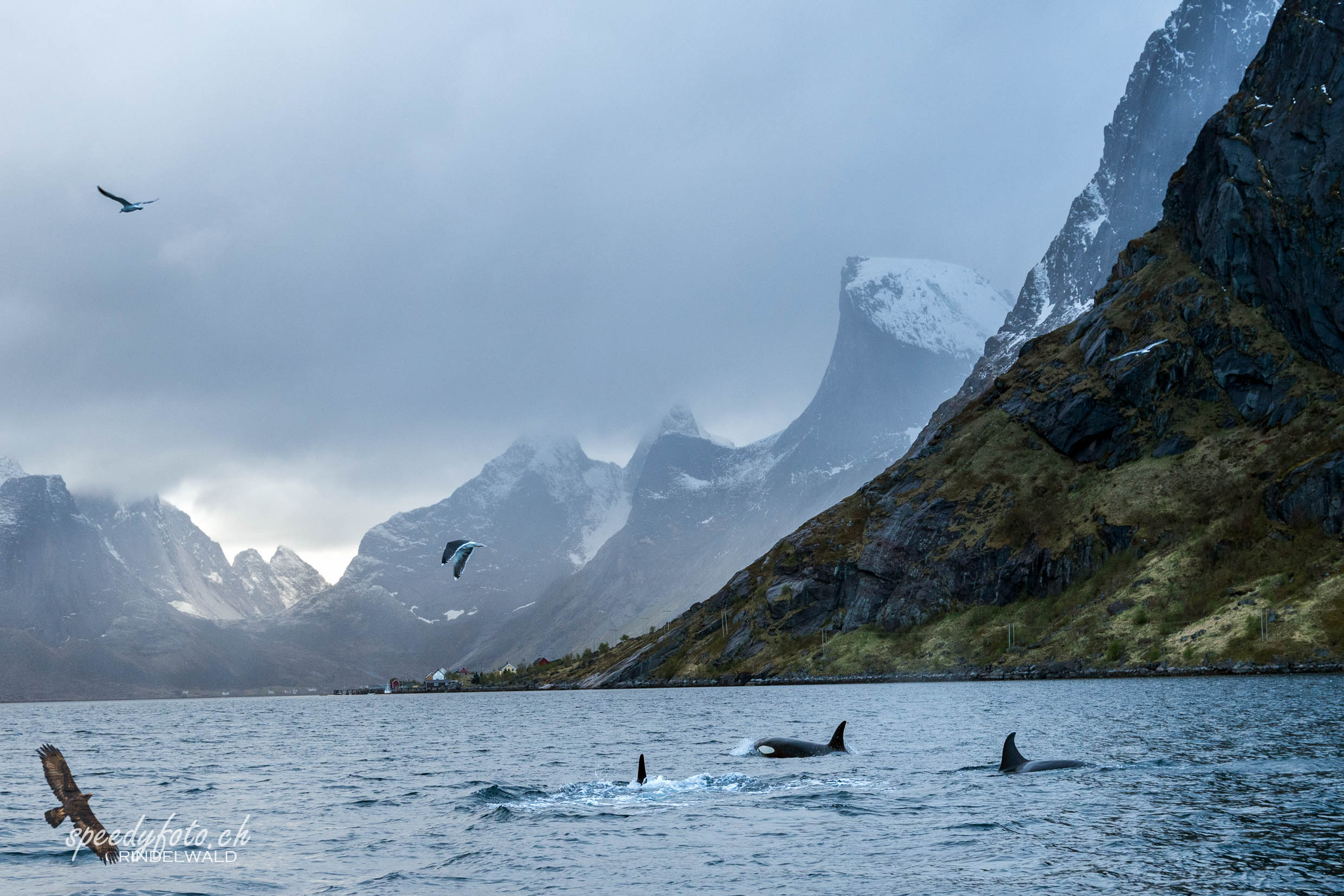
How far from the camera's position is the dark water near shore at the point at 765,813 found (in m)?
34.8

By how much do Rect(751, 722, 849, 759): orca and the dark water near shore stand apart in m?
1.24

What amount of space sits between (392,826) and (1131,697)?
331 ft

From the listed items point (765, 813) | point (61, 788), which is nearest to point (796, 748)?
point (765, 813)

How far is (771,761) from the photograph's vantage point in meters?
72.4

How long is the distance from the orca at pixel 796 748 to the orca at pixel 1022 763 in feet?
50.6

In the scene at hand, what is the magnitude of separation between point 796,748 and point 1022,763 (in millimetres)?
19095

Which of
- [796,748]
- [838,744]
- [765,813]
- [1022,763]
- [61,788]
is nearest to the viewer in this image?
[61,788]

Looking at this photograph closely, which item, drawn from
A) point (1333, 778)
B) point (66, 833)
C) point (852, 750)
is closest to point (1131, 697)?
point (852, 750)

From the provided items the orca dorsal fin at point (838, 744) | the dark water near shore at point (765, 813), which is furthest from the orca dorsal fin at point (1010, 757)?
the orca dorsal fin at point (838, 744)

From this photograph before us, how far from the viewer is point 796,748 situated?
246 feet

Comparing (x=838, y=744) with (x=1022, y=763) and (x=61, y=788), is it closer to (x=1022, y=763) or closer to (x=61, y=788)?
(x=1022, y=763)

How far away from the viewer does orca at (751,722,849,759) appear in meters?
74.6

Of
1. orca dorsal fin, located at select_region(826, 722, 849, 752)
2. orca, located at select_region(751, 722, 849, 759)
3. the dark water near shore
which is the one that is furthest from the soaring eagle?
orca dorsal fin, located at select_region(826, 722, 849, 752)

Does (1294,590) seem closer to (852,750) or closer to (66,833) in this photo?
(852,750)
